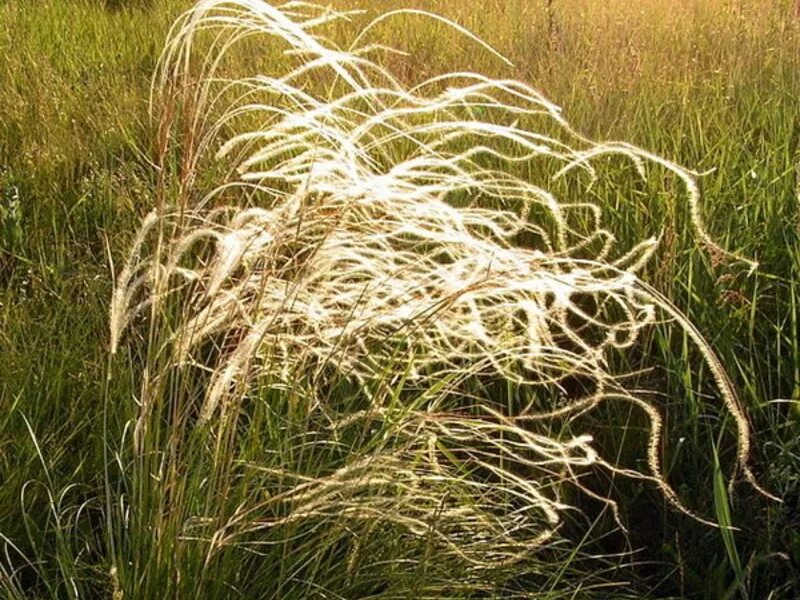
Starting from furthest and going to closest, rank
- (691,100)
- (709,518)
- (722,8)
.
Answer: (722,8), (691,100), (709,518)

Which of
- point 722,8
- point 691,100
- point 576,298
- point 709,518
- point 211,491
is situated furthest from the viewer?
point 722,8

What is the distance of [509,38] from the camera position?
144 inches

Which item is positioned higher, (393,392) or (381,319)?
(381,319)

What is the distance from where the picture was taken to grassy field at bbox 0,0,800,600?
135 cm

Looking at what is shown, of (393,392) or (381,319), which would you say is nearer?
(381,319)

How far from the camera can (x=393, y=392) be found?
4.96 ft

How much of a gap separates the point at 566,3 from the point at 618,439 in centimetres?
280

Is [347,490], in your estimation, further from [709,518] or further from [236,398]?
[709,518]

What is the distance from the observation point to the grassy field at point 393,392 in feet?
4.43

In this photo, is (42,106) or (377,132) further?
(42,106)

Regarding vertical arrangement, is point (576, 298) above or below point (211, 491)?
below

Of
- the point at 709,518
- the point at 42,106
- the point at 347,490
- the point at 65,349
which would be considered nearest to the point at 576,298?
the point at 709,518

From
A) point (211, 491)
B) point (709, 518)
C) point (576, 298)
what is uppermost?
point (211, 491)

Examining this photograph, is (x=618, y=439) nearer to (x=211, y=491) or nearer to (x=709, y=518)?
(x=709, y=518)
